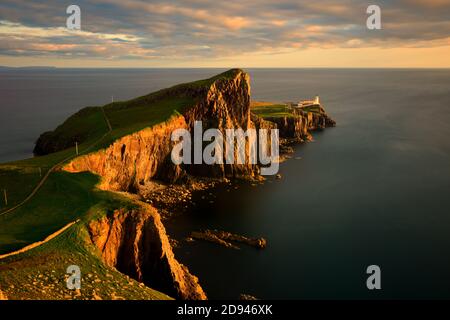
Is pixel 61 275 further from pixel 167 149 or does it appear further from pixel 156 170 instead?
pixel 167 149

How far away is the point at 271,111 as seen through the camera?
594 ft

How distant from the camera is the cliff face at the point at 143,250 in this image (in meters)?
47.1

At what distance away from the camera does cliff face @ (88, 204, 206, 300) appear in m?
47.1

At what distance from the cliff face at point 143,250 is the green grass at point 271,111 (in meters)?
125

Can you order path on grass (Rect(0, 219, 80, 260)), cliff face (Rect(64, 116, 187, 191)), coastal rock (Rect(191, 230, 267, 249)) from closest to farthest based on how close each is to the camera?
path on grass (Rect(0, 219, 80, 260)) < coastal rock (Rect(191, 230, 267, 249)) < cliff face (Rect(64, 116, 187, 191))

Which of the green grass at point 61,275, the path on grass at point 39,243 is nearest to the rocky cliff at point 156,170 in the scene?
the path on grass at point 39,243

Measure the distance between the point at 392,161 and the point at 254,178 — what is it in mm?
48469

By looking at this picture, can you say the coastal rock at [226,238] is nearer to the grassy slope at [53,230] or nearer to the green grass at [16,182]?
the grassy slope at [53,230]

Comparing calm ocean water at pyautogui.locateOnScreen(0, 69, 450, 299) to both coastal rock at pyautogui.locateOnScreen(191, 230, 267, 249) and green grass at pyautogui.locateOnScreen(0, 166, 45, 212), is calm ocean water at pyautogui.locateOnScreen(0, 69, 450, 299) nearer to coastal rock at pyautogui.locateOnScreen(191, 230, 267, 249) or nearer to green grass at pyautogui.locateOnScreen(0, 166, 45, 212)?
coastal rock at pyautogui.locateOnScreen(191, 230, 267, 249)

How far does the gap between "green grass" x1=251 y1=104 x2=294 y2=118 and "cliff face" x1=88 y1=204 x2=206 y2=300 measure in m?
125

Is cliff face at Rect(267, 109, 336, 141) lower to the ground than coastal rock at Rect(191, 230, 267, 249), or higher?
higher

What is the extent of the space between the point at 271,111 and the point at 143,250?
460ft

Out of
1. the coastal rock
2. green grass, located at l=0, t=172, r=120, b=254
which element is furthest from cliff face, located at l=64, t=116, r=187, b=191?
the coastal rock
